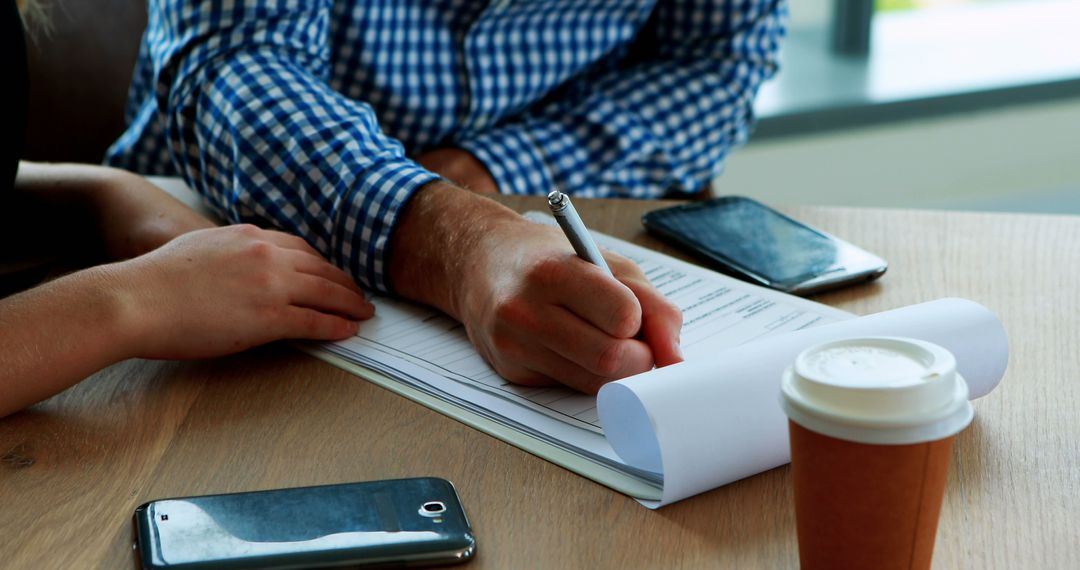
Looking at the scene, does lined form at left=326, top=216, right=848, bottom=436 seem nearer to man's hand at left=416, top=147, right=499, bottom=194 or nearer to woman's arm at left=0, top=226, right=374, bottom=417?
woman's arm at left=0, top=226, right=374, bottom=417

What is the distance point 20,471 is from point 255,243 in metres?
0.23

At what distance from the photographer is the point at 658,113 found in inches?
48.8

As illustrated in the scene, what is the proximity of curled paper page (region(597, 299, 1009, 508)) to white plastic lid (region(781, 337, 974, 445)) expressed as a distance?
0.35ft

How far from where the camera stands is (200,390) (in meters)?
0.66

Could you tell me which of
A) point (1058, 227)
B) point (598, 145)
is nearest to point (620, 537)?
point (1058, 227)

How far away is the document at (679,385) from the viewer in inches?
20.4

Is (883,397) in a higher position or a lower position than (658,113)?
higher

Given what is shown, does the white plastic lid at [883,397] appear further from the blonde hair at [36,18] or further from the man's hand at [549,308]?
the blonde hair at [36,18]

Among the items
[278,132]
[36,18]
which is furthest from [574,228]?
[36,18]

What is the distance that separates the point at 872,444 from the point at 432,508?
214 millimetres

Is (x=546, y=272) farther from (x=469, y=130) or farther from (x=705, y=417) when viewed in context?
(x=469, y=130)

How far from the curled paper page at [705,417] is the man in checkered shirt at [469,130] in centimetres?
7

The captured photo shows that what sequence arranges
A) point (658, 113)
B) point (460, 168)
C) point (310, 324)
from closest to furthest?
point (310, 324) < point (460, 168) < point (658, 113)

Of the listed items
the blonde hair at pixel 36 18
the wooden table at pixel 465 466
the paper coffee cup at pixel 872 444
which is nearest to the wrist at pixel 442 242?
the wooden table at pixel 465 466
